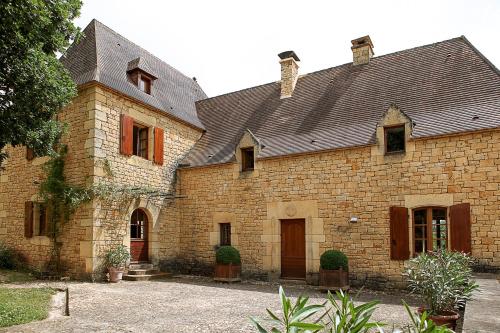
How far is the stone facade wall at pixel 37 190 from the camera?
35.0ft

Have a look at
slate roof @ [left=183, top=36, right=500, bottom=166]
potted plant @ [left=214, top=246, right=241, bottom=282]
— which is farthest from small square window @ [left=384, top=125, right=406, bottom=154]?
potted plant @ [left=214, top=246, right=241, bottom=282]

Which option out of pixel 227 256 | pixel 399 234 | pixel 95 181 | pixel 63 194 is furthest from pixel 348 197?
pixel 63 194

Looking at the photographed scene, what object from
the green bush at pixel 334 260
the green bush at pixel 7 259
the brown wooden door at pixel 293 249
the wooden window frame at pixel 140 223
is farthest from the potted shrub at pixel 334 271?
the green bush at pixel 7 259

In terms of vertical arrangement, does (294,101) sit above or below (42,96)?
above

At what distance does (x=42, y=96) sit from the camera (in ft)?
24.7

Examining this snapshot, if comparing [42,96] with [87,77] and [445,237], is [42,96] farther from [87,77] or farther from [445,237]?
[445,237]

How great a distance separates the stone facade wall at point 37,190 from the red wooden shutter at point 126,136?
964 mm

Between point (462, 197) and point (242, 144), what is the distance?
20.1 feet

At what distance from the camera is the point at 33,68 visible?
23.6 ft

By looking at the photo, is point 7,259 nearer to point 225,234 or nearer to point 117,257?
point 117,257

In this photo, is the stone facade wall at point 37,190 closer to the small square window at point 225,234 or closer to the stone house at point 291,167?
the stone house at point 291,167

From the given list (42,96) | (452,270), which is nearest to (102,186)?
(42,96)

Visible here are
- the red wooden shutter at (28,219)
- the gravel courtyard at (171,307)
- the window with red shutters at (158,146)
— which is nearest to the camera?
the gravel courtyard at (171,307)

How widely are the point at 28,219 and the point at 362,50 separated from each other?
11827 millimetres
